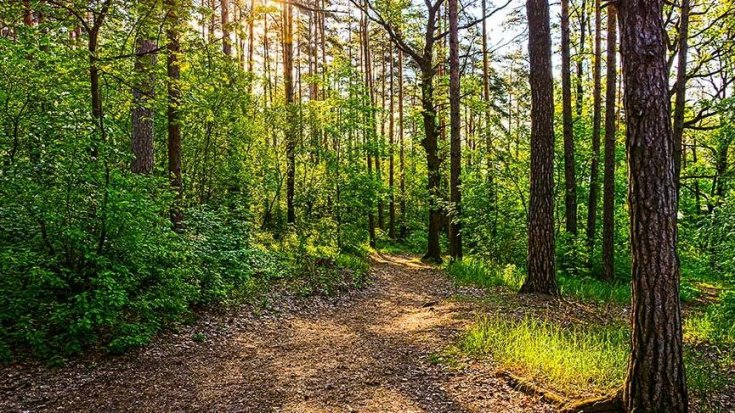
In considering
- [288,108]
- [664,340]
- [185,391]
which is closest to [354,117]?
[288,108]

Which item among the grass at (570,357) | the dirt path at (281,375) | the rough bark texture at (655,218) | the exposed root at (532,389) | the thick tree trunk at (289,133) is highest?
the thick tree trunk at (289,133)

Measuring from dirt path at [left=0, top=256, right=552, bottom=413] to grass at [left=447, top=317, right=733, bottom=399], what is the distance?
0.34 m

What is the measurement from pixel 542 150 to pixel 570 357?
15.0 ft

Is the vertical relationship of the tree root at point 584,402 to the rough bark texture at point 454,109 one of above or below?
below

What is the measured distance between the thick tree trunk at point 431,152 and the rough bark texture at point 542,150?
6.31m

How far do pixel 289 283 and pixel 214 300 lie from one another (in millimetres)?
2397

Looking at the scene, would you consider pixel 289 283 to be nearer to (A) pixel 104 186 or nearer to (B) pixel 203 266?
(B) pixel 203 266

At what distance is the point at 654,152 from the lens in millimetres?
3232

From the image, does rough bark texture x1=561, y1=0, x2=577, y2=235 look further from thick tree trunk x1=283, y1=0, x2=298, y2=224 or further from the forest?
thick tree trunk x1=283, y1=0, x2=298, y2=224

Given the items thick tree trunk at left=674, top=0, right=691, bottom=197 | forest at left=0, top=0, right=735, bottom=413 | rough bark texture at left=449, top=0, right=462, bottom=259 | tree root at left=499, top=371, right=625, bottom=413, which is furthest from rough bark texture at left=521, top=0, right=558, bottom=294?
rough bark texture at left=449, top=0, right=462, bottom=259

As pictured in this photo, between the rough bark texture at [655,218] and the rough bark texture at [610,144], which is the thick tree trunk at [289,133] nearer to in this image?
the rough bark texture at [610,144]

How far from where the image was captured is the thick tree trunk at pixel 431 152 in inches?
586

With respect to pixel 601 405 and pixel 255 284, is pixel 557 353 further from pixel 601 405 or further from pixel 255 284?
pixel 255 284

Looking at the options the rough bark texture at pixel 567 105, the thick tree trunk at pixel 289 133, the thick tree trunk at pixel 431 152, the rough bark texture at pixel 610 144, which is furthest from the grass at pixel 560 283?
the thick tree trunk at pixel 289 133
